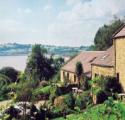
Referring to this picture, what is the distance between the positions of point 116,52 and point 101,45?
42448mm

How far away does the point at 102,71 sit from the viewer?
40500mm

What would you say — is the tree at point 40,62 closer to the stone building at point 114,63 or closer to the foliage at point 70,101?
the stone building at point 114,63

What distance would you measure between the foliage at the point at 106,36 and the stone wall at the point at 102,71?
3493cm

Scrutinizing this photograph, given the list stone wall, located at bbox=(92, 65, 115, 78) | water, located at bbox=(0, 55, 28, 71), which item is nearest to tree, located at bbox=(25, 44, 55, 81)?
water, located at bbox=(0, 55, 28, 71)

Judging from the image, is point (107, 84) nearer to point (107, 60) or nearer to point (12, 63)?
point (107, 60)

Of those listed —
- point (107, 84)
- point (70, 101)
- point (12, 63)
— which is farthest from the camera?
point (12, 63)

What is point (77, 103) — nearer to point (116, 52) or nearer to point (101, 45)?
point (116, 52)

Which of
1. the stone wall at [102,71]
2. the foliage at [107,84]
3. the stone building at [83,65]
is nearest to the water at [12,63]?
the stone building at [83,65]

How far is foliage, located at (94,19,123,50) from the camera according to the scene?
7878 centimetres

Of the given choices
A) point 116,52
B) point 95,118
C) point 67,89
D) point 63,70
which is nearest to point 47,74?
point 63,70

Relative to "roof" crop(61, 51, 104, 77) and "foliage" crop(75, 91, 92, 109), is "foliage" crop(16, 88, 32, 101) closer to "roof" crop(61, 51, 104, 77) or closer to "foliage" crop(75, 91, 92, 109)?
"foliage" crop(75, 91, 92, 109)

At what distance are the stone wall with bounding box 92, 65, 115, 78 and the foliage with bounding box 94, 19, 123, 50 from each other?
34.9 metres

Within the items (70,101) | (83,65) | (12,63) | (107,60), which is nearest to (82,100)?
(70,101)

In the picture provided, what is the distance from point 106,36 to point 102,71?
39.5 m
